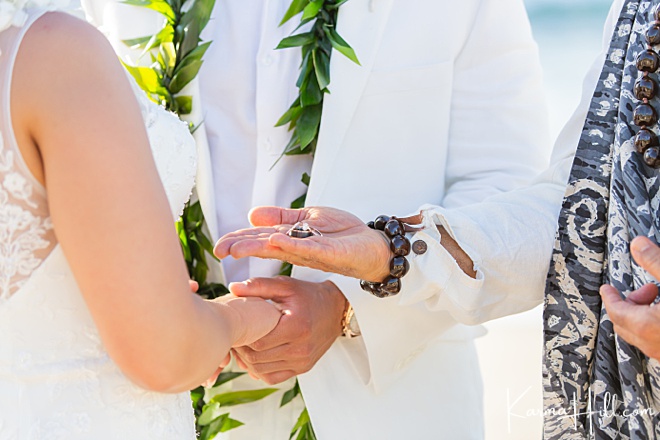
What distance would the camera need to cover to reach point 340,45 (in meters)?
2.15

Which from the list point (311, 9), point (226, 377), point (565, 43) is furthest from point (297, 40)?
point (565, 43)

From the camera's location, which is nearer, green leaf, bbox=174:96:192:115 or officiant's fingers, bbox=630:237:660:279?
officiant's fingers, bbox=630:237:660:279

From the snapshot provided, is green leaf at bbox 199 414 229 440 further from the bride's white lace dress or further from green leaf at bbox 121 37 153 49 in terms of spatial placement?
green leaf at bbox 121 37 153 49

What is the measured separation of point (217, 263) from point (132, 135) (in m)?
0.99

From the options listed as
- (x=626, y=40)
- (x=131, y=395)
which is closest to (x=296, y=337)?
(x=131, y=395)

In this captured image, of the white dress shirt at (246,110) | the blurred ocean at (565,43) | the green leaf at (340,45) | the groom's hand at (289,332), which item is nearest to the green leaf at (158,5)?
the white dress shirt at (246,110)

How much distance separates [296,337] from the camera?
200cm

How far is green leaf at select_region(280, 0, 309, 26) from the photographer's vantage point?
2.21 m

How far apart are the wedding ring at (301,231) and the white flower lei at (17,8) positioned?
659mm

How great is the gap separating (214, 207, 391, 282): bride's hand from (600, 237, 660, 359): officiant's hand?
1.75 feet

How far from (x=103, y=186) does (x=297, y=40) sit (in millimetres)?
973

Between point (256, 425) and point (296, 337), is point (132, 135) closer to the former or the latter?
point (296, 337)

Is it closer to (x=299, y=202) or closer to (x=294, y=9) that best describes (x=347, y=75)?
(x=294, y=9)

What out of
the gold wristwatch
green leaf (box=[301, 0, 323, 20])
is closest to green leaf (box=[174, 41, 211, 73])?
green leaf (box=[301, 0, 323, 20])
